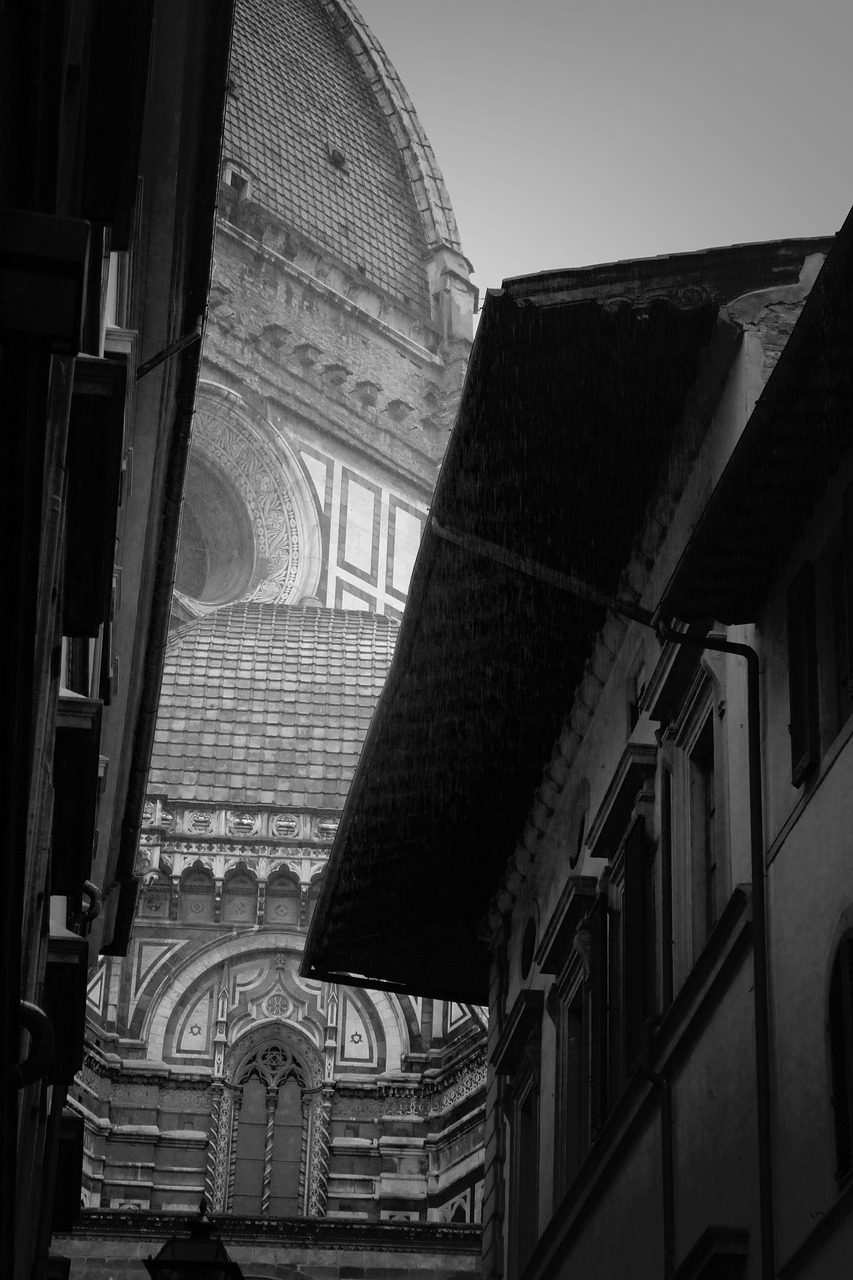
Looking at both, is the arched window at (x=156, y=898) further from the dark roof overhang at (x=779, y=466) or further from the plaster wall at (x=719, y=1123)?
the dark roof overhang at (x=779, y=466)

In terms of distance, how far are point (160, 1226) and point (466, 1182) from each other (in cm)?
595

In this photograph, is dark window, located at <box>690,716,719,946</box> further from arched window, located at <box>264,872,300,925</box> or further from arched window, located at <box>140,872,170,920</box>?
arched window, located at <box>140,872,170,920</box>

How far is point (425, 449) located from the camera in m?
54.3

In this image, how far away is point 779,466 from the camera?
9953mm

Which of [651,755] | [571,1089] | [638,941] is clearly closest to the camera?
[638,941]

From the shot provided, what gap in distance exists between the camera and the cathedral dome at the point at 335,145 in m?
61.7

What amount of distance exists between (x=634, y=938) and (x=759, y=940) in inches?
108

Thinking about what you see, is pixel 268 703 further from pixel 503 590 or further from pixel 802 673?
pixel 802 673

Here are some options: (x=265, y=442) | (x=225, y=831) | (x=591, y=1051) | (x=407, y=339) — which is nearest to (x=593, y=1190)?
(x=591, y=1051)

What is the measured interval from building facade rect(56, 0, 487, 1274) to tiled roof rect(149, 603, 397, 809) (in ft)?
0.18

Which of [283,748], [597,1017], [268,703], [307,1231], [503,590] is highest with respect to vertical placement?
[268,703]

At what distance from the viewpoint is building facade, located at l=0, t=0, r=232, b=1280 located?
6043 millimetres

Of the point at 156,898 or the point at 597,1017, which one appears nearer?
the point at 597,1017

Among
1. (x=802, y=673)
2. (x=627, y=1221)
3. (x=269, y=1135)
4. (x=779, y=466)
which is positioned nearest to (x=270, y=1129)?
(x=269, y=1135)
